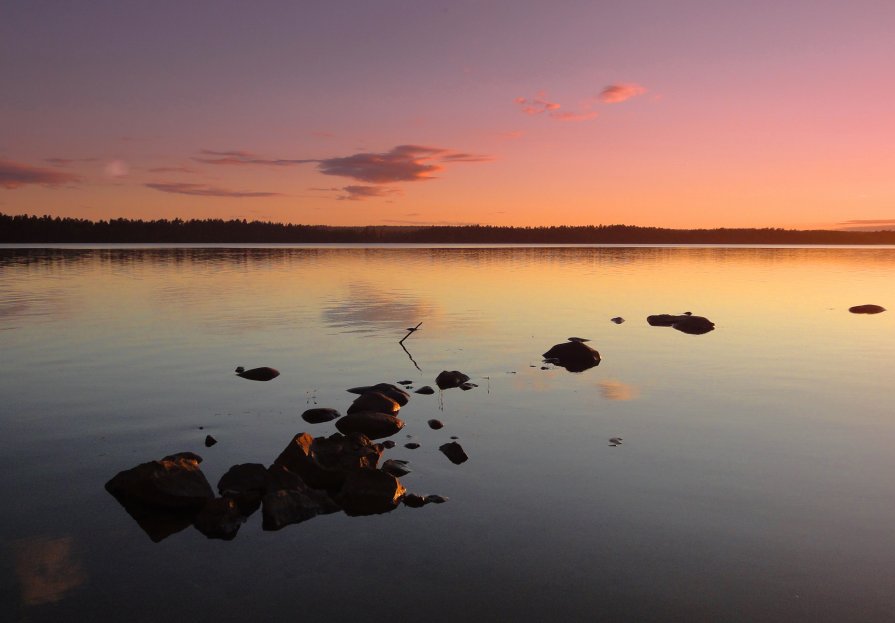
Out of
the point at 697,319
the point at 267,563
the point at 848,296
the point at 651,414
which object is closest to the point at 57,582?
the point at 267,563

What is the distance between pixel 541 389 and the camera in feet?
69.2

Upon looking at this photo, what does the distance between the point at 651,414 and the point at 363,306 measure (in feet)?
97.5

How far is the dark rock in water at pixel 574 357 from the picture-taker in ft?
82.4

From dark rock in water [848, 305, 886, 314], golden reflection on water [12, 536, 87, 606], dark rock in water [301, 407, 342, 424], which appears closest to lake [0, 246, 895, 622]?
golden reflection on water [12, 536, 87, 606]

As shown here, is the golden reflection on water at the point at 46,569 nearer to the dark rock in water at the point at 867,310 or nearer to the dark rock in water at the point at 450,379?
the dark rock in water at the point at 450,379

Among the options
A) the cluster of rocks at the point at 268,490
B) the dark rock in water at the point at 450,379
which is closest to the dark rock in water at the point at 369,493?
the cluster of rocks at the point at 268,490

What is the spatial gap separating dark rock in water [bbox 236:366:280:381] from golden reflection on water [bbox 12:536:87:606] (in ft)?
38.2

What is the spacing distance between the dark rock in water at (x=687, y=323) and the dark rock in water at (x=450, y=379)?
17.9 meters

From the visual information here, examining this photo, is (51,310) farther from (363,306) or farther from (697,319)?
(697,319)

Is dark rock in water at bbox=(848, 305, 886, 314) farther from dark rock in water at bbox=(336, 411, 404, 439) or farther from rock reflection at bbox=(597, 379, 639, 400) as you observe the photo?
dark rock in water at bbox=(336, 411, 404, 439)

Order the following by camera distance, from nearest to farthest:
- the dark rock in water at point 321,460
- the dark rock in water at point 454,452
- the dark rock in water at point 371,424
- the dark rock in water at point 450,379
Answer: the dark rock in water at point 321,460, the dark rock in water at point 454,452, the dark rock in water at point 371,424, the dark rock in water at point 450,379

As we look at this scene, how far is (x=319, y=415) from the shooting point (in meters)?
17.2

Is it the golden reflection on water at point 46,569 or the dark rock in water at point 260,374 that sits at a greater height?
the dark rock in water at point 260,374

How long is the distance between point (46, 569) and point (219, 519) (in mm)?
2487
